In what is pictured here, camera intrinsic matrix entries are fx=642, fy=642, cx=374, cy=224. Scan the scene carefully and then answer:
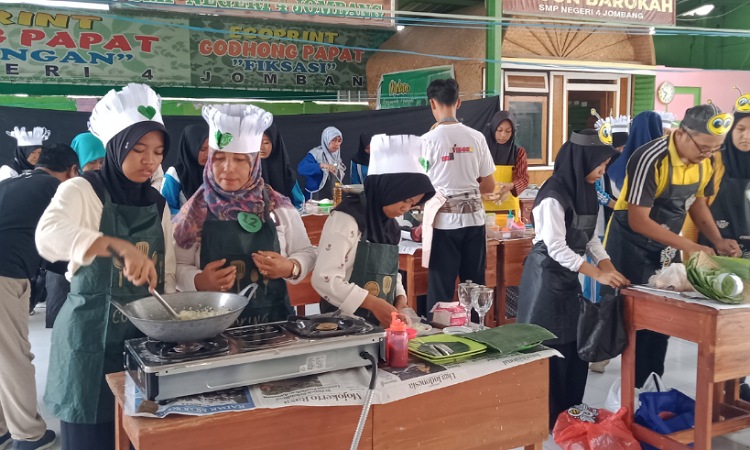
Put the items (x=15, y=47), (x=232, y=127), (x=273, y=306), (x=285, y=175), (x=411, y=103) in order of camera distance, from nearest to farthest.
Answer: (x=232, y=127) < (x=273, y=306) < (x=285, y=175) < (x=15, y=47) < (x=411, y=103)

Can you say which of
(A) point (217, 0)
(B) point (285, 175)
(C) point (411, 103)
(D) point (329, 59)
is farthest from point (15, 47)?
(B) point (285, 175)

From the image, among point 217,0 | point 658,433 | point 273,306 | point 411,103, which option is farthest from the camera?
point 411,103

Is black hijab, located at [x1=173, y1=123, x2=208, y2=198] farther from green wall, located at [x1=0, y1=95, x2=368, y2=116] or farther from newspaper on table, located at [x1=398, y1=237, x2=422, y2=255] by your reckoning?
green wall, located at [x1=0, y1=95, x2=368, y2=116]

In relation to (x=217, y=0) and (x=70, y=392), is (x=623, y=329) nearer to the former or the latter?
(x=70, y=392)

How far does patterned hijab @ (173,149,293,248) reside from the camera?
2115mm

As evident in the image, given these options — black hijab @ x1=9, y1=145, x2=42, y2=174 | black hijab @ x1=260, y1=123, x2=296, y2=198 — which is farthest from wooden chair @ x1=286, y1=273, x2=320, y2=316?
black hijab @ x1=9, y1=145, x2=42, y2=174

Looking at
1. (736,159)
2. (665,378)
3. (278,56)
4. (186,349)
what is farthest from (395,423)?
(278,56)

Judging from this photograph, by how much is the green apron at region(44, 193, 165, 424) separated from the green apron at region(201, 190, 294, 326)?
265 mm

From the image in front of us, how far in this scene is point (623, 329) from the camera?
293 cm

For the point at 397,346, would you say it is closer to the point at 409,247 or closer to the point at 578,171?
the point at 578,171

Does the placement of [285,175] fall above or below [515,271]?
above

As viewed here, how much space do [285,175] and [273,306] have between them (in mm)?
1704

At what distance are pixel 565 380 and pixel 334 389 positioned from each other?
74.5 inches

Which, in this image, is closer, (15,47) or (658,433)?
(658,433)
